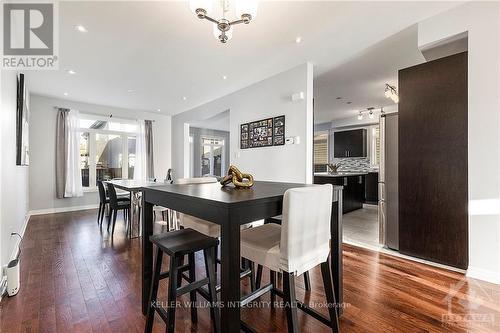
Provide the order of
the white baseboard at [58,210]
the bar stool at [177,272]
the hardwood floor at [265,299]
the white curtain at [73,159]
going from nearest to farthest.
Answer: the bar stool at [177,272] < the hardwood floor at [265,299] < the white baseboard at [58,210] < the white curtain at [73,159]

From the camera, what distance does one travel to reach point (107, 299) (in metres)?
1.80

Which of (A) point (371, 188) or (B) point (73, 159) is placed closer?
(B) point (73, 159)

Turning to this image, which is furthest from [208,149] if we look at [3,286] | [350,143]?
[3,286]

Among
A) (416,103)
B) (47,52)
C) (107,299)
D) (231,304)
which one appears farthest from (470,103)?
(47,52)

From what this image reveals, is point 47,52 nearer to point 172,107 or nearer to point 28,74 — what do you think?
point 28,74

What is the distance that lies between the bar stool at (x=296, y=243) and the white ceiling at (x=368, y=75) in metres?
2.72

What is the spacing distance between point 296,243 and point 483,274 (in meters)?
2.23

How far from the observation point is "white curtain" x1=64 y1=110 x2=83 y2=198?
531 centimetres

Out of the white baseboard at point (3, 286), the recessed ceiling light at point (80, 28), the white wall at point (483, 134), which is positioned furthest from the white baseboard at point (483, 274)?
the recessed ceiling light at point (80, 28)

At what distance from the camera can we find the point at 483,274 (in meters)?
2.09

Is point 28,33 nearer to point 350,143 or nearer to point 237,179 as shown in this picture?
point 237,179

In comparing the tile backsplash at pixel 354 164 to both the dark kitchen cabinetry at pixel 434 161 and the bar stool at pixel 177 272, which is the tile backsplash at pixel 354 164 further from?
the bar stool at pixel 177 272

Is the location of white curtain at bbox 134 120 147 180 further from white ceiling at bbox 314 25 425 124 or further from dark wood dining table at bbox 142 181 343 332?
dark wood dining table at bbox 142 181 343 332

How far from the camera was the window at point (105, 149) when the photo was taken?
19.0 feet
